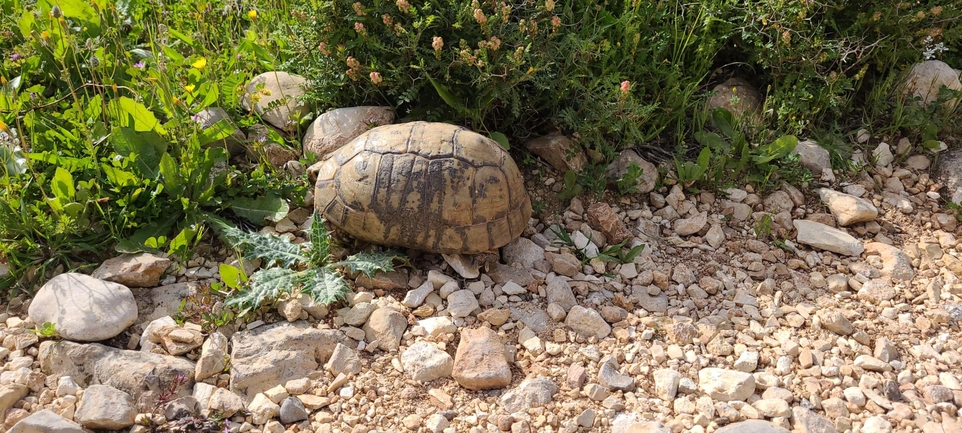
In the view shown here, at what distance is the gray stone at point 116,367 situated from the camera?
2.91 meters

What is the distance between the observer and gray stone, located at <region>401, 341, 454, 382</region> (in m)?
3.07

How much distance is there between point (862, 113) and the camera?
4.80 metres

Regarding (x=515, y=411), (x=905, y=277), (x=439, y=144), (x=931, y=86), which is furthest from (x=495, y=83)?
(x=931, y=86)

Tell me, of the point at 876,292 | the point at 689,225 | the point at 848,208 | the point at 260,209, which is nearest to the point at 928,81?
the point at 848,208

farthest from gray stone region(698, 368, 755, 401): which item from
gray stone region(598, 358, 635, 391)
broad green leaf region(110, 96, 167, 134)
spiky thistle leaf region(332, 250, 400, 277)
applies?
broad green leaf region(110, 96, 167, 134)

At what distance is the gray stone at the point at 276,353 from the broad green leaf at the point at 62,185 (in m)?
1.16

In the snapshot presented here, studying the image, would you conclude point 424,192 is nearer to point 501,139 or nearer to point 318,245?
point 318,245

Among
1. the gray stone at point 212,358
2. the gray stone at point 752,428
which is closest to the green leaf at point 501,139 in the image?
the gray stone at point 212,358

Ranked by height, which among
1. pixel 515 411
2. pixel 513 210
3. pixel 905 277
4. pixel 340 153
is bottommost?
pixel 905 277

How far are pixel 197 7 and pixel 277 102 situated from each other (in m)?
0.96

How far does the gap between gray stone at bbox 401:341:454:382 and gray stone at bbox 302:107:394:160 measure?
144 cm

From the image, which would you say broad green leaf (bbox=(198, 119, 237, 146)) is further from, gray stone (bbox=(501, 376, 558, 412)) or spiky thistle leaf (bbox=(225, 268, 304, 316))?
gray stone (bbox=(501, 376, 558, 412))

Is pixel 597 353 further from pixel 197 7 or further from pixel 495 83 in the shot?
pixel 197 7

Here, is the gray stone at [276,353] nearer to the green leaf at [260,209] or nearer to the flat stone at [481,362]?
the flat stone at [481,362]
